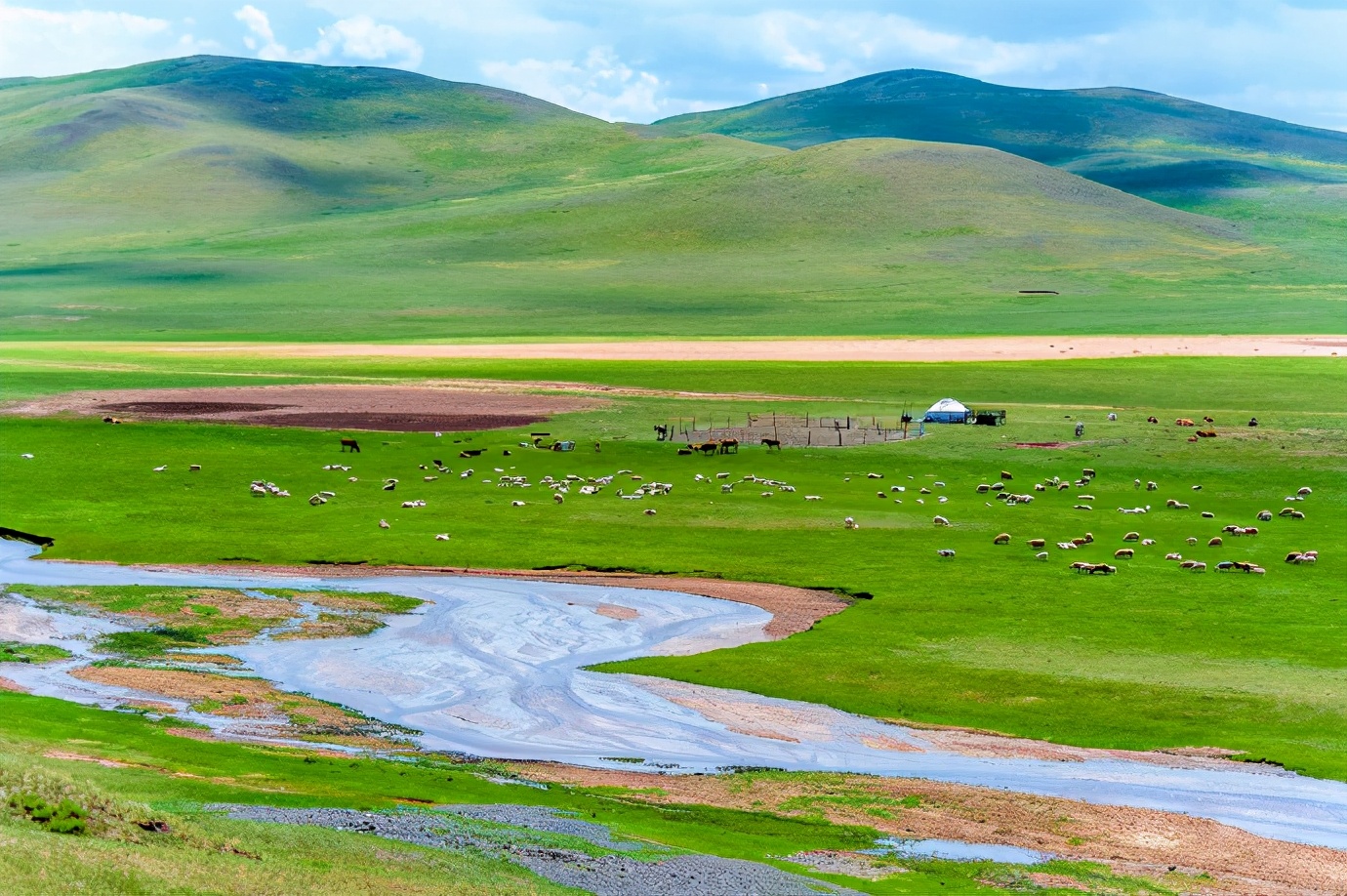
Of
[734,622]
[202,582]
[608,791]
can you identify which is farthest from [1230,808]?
[202,582]

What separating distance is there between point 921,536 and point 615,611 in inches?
508

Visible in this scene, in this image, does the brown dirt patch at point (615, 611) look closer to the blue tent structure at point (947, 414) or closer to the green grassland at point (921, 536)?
the green grassland at point (921, 536)

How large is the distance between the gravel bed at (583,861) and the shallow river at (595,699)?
6.14 meters

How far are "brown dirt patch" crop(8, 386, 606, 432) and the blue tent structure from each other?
61.8 ft

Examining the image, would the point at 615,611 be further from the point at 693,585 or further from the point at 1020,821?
the point at 1020,821

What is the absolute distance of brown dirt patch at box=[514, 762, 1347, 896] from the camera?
23.1 m

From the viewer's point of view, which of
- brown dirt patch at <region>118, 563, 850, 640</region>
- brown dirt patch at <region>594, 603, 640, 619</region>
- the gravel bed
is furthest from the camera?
brown dirt patch at <region>594, 603, 640, 619</region>

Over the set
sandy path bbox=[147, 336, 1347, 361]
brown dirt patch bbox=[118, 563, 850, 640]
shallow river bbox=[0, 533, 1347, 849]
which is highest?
sandy path bbox=[147, 336, 1347, 361]

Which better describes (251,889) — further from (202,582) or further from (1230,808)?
(202,582)

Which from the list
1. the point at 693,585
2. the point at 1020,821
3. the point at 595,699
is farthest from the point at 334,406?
the point at 1020,821

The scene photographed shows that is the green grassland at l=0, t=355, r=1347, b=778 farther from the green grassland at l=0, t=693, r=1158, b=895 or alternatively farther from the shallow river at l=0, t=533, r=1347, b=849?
the green grassland at l=0, t=693, r=1158, b=895

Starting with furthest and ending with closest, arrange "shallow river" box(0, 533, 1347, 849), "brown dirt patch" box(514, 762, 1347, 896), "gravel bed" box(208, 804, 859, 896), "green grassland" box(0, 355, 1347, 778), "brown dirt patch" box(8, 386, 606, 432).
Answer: "brown dirt patch" box(8, 386, 606, 432), "green grassland" box(0, 355, 1347, 778), "shallow river" box(0, 533, 1347, 849), "brown dirt patch" box(514, 762, 1347, 896), "gravel bed" box(208, 804, 859, 896)

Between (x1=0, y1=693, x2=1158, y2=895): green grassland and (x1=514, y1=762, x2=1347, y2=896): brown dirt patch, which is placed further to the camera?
(x1=514, y1=762, x2=1347, y2=896): brown dirt patch

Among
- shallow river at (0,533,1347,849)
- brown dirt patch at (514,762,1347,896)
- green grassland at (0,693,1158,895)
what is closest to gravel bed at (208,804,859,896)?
green grassland at (0,693,1158,895)
